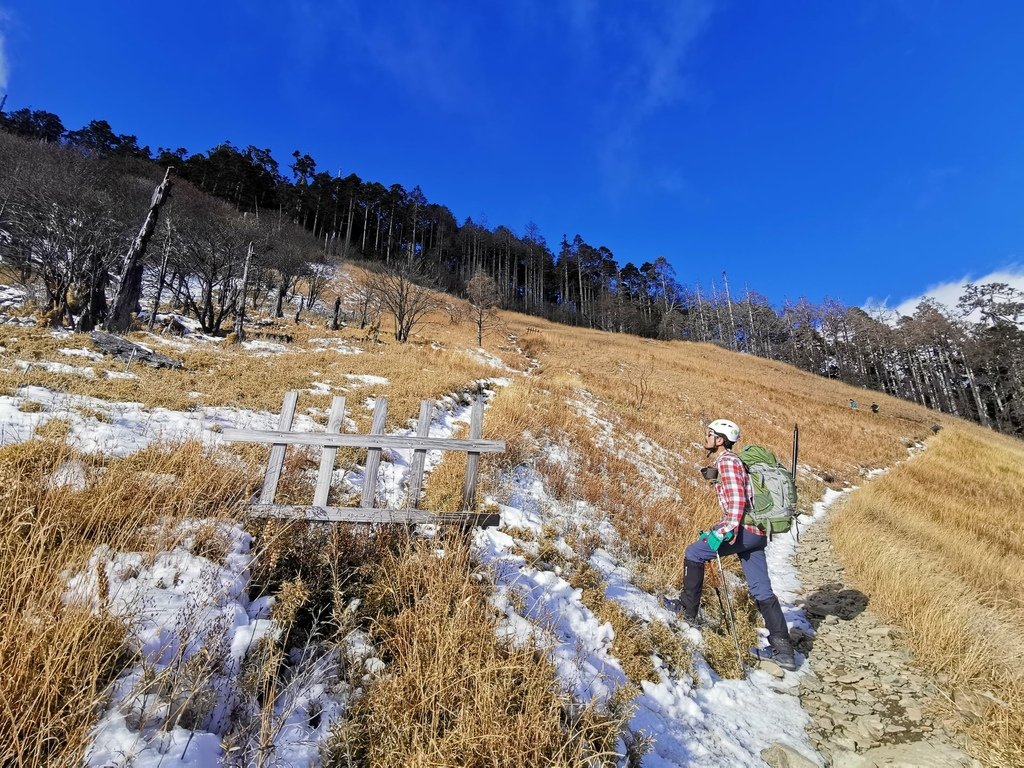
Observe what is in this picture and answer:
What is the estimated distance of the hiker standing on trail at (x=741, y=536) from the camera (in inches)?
163

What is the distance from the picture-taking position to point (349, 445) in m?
3.97

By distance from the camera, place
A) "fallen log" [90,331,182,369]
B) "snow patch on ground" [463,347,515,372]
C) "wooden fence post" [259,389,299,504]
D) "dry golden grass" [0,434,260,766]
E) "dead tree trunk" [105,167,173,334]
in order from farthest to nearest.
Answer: "snow patch on ground" [463,347,515,372]
"dead tree trunk" [105,167,173,334]
"fallen log" [90,331,182,369]
"wooden fence post" [259,389,299,504]
"dry golden grass" [0,434,260,766]

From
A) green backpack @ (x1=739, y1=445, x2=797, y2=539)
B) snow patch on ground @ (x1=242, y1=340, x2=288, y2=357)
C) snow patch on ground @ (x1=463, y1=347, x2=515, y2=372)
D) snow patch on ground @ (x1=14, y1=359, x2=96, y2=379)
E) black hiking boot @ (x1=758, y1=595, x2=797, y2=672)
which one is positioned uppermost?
snow patch on ground @ (x1=463, y1=347, x2=515, y2=372)

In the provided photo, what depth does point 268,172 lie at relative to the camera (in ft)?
193

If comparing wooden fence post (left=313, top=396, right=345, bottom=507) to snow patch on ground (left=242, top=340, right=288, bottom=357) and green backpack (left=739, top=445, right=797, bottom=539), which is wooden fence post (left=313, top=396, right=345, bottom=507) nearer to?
green backpack (left=739, top=445, right=797, bottom=539)

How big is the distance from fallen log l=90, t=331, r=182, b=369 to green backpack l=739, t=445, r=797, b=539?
11.8 metres

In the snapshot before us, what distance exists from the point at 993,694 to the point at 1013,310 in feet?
222

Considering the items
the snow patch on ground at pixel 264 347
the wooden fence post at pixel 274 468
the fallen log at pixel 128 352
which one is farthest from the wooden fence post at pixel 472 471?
the snow patch on ground at pixel 264 347

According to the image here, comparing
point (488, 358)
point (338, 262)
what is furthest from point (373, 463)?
point (338, 262)

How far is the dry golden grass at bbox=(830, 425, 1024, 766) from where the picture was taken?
367 cm

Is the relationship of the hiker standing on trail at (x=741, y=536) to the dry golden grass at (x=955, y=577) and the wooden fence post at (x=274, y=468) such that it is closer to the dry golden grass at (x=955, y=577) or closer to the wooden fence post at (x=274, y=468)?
the dry golden grass at (x=955, y=577)

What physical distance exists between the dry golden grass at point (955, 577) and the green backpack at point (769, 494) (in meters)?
1.91

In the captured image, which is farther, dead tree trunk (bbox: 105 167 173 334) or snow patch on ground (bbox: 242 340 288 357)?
snow patch on ground (bbox: 242 340 288 357)

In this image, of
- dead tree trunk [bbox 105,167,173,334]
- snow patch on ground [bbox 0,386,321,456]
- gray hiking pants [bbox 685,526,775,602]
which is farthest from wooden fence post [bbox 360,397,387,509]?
dead tree trunk [bbox 105,167,173,334]
